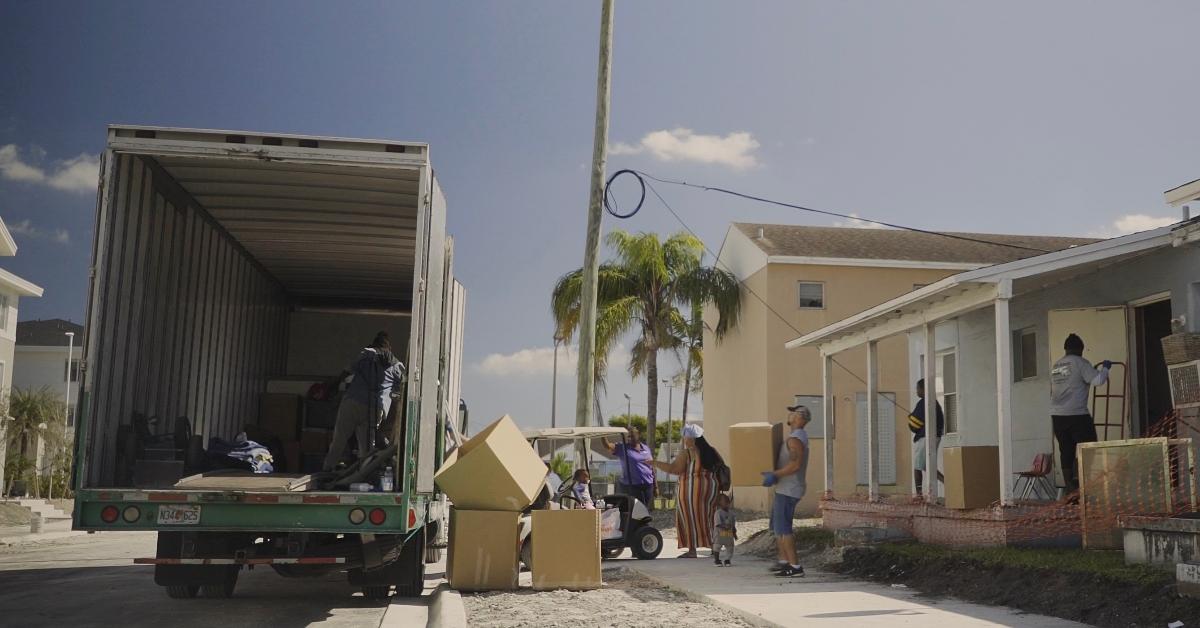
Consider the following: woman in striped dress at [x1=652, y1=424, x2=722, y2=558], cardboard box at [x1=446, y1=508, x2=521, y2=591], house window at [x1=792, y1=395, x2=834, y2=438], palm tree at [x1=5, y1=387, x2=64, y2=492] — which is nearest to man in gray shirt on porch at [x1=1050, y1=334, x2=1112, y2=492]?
woman in striped dress at [x1=652, y1=424, x2=722, y2=558]

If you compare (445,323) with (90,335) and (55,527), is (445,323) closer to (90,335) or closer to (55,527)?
(90,335)

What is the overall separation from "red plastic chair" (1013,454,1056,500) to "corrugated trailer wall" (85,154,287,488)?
934cm

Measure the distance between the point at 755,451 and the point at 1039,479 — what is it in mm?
3665

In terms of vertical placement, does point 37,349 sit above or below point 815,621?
above

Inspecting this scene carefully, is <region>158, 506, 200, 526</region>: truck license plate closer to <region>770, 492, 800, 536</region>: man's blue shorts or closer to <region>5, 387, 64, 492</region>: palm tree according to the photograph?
<region>770, 492, 800, 536</region>: man's blue shorts

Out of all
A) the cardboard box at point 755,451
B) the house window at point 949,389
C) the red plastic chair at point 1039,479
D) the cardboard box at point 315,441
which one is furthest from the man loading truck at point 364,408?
the house window at point 949,389

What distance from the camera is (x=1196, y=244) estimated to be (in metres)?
11.4

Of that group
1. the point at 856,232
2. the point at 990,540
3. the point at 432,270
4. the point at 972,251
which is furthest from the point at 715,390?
the point at 432,270

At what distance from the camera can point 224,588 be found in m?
10.4

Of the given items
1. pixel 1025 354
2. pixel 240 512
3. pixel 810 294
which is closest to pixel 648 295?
pixel 810 294

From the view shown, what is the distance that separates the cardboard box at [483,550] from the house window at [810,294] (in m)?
18.5

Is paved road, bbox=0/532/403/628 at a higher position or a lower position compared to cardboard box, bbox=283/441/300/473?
lower

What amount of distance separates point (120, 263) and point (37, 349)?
148ft

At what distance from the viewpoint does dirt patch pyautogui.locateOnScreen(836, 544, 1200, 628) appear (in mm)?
7840
